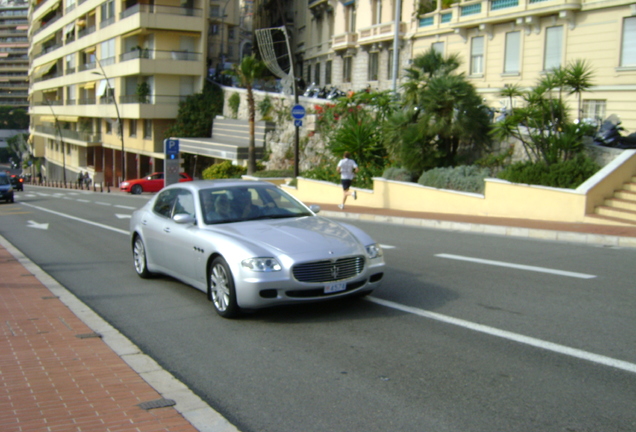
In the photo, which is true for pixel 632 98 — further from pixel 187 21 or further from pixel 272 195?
pixel 187 21

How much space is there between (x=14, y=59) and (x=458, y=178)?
17135cm

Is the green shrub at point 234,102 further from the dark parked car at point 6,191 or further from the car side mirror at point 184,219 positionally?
the car side mirror at point 184,219

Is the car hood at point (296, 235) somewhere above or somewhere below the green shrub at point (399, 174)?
below

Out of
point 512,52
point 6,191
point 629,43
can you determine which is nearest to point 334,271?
Answer: point 629,43

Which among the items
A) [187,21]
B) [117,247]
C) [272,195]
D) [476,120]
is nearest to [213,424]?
[272,195]

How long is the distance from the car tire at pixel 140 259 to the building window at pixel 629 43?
69.3ft

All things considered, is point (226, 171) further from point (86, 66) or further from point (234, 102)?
point (86, 66)

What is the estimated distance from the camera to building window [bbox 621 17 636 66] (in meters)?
24.3

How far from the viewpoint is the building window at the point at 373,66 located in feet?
130

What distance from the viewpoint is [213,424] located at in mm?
4387

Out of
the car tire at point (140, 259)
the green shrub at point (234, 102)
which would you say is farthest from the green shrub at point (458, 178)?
the green shrub at point (234, 102)

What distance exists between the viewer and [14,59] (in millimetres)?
165125

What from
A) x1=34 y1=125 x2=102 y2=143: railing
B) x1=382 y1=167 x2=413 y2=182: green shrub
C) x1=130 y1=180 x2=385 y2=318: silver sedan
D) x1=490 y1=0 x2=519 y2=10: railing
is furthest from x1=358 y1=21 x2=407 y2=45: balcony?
x1=34 y1=125 x2=102 y2=143: railing

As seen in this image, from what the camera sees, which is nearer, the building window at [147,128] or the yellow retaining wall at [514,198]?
the yellow retaining wall at [514,198]
